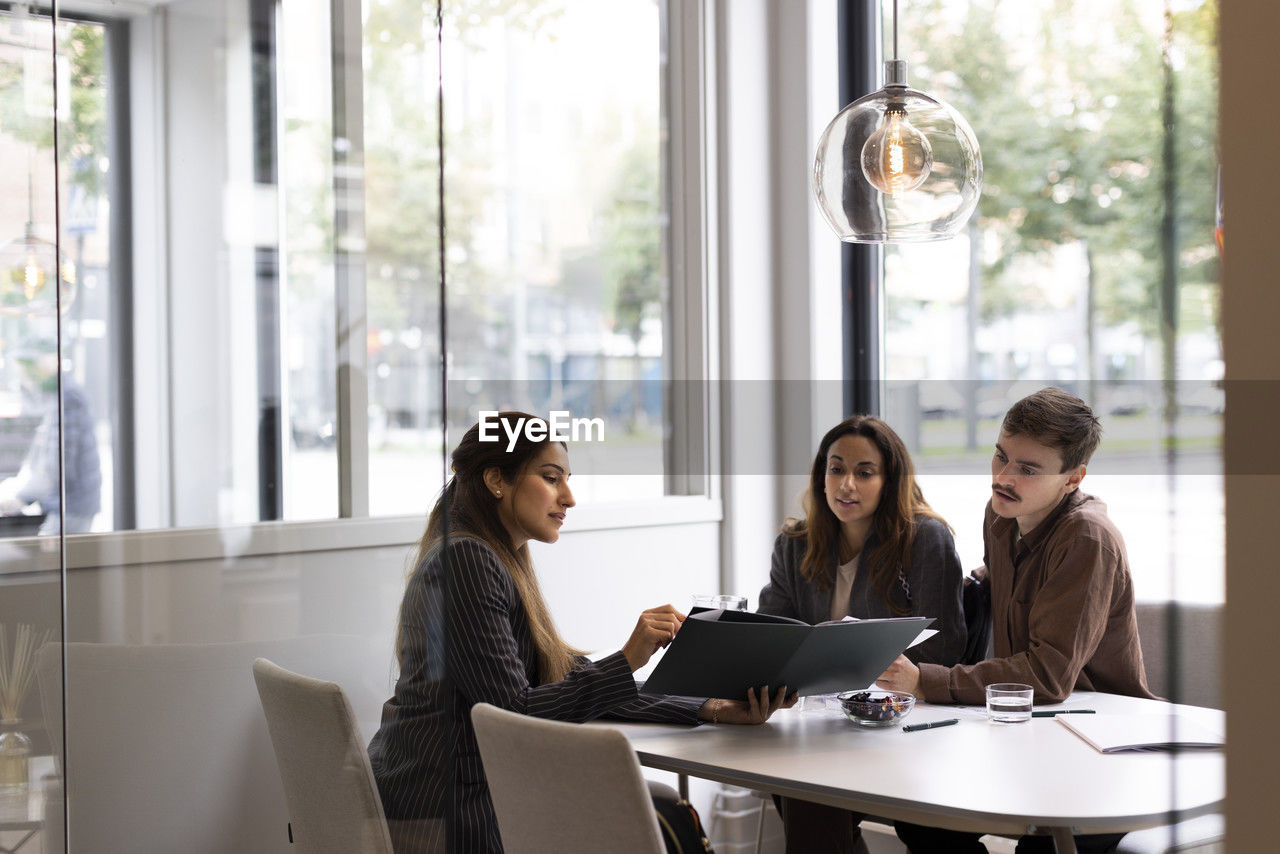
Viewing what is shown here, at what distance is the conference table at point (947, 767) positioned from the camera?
158 cm

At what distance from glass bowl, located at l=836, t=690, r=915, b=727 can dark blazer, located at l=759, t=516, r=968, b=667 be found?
429 mm

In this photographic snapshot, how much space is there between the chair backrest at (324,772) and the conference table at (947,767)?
1.45ft

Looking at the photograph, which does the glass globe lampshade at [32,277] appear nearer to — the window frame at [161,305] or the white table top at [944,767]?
the window frame at [161,305]

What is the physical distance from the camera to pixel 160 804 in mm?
1959

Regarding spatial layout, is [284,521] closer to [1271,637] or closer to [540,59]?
[1271,637]

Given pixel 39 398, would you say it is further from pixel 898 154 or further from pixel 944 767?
pixel 944 767

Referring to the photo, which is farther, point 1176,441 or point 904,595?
point 904,595

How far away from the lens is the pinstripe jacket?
6.52ft

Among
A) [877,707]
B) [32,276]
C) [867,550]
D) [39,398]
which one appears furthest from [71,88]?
Result: [867,550]

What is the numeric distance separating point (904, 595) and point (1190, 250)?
199 cm

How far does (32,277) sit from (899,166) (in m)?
1.40

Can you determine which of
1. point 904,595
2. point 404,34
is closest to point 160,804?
point 404,34

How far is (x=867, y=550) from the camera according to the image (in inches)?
108

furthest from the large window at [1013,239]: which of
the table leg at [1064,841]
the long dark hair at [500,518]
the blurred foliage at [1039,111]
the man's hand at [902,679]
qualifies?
the long dark hair at [500,518]
